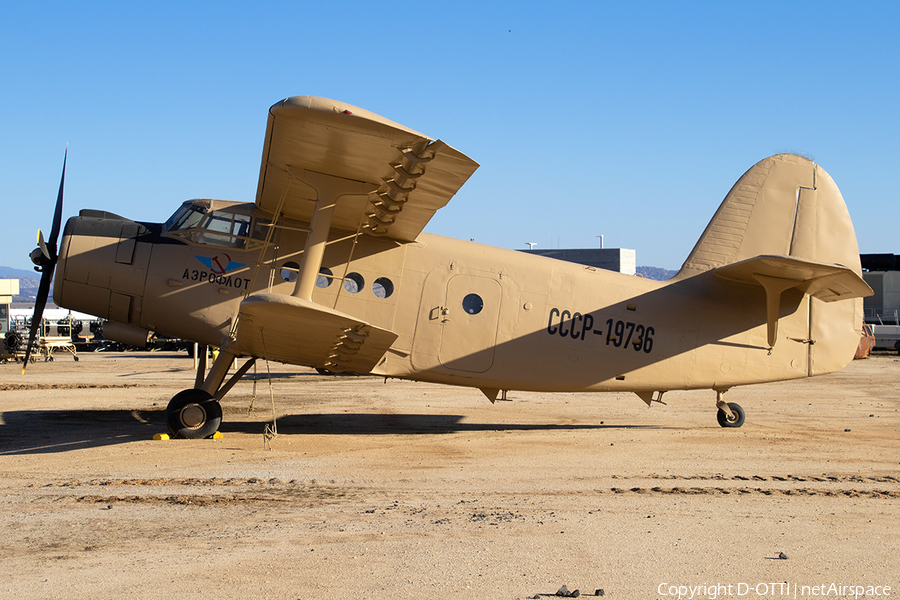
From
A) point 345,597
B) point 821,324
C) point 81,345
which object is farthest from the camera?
point 81,345

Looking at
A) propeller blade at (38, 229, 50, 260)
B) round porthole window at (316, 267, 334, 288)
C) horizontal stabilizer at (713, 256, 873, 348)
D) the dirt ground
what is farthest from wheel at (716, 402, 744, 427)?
propeller blade at (38, 229, 50, 260)

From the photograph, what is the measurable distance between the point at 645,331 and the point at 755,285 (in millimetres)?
1865

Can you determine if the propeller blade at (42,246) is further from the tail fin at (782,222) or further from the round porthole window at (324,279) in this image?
the tail fin at (782,222)

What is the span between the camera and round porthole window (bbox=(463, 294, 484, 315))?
1012 cm

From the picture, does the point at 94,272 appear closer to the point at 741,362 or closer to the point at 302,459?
the point at 302,459

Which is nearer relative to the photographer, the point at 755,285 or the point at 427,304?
the point at 427,304

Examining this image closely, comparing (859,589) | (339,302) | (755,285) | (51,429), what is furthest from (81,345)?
(859,589)

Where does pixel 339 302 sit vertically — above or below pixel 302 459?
above

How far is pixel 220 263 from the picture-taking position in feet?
31.8

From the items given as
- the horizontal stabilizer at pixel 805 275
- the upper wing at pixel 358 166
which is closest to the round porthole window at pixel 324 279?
the upper wing at pixel 358 166

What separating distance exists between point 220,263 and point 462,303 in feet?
11.4

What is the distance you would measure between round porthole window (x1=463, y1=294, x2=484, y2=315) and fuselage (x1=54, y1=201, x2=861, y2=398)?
16mm

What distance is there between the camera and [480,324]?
399 inches

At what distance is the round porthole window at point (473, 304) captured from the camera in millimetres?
10125
